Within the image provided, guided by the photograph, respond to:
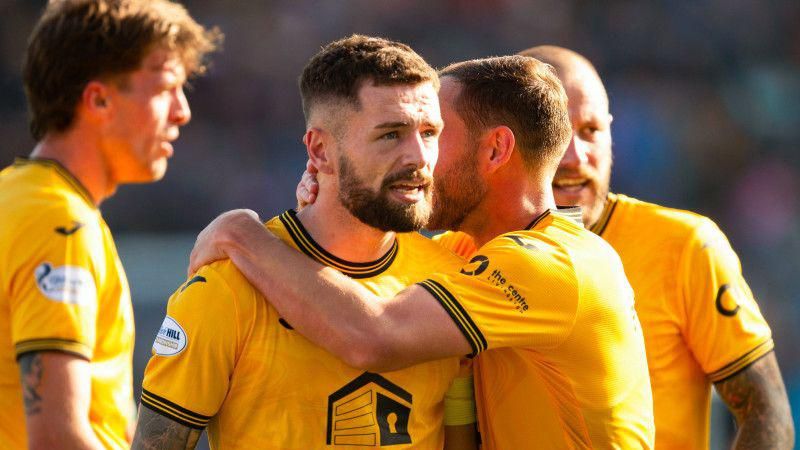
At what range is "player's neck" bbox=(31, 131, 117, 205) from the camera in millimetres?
3279

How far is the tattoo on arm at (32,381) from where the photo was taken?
2.95 meters

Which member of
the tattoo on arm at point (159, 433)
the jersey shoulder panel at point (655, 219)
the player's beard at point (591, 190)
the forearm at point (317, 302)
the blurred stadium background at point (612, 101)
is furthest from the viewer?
the blurred stadium background at point (612, 101)

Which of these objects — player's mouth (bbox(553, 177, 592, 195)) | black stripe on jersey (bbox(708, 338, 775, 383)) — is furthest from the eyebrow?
black stripe on jersey (bbox(708, 338, 775, 383))

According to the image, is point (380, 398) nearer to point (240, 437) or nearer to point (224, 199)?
point (240, 437)

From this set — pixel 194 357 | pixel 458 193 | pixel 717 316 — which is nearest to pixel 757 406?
pixel 717 316

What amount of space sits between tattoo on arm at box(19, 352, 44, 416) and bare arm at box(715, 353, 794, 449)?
278 cm

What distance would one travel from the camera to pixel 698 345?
4375mm

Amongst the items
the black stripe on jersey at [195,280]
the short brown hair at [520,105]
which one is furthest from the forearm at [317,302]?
the short brown hair at [520,105]

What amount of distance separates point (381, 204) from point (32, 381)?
122 cm

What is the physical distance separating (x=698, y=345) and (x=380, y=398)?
161 cm

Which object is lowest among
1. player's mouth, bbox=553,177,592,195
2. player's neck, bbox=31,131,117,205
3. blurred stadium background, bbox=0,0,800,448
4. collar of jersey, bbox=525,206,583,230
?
blurred stadium background, bbox=0,0,800,448

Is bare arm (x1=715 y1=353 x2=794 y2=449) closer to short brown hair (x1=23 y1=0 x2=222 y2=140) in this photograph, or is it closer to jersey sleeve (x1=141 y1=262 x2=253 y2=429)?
jersey sleeve (x1=141 y1=262 x2=253 y2=429)

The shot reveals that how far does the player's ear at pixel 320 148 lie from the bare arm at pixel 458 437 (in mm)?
1023

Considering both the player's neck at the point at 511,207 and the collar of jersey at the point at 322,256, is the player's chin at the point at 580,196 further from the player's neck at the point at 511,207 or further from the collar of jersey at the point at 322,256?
the collar of jersey at the point at 322,256
